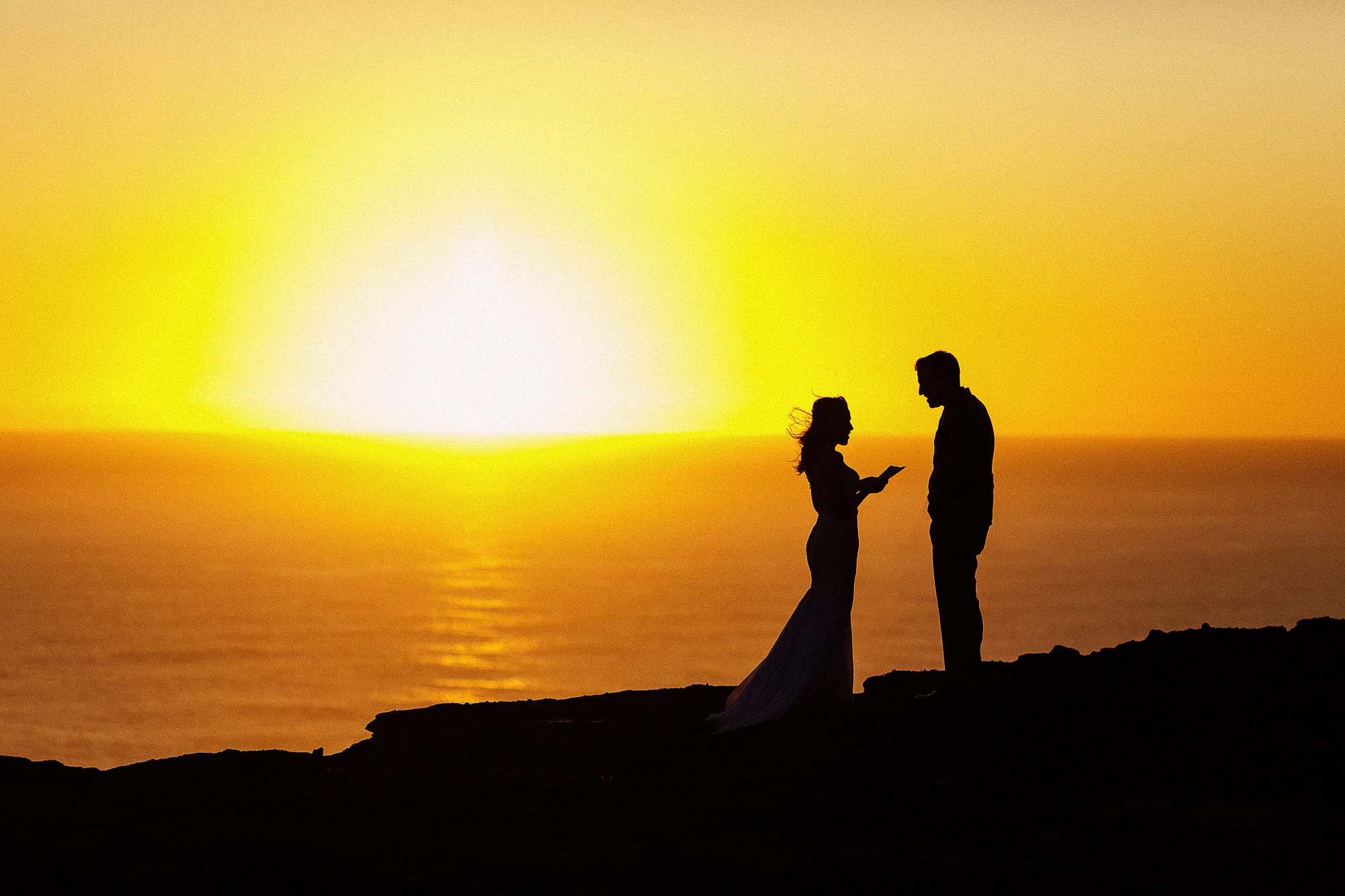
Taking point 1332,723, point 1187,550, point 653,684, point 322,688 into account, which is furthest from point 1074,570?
point 1332,723

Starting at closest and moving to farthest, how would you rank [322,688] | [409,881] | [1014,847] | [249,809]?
[409,881] < [1014,847] < [249,809] < [322,688]

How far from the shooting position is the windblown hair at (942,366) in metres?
11.1

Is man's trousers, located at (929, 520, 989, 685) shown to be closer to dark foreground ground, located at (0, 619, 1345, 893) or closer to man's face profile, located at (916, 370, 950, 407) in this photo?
dark foreground ground, located at (0, 619, 1345, 893)

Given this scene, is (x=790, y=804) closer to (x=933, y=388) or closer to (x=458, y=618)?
(x=933, y=388)

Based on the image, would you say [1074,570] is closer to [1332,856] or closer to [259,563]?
[259,563]

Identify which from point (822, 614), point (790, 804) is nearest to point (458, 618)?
point (822, 614)

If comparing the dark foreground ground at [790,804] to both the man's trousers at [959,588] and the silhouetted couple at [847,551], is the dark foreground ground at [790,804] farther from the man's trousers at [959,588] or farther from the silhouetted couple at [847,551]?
the man's trousers at [959,588]

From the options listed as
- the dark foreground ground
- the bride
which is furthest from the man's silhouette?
the dark foreground ground

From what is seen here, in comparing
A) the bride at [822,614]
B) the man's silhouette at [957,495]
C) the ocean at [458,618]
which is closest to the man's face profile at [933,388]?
the man's silhouette at [957,495]

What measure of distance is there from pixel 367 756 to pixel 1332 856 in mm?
7923

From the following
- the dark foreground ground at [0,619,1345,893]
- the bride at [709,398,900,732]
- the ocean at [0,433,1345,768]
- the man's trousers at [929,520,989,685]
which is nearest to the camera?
the dark foreground ground at [0,619,1345,893]

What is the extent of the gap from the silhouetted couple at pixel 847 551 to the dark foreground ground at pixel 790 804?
318 mm

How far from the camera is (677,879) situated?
7234mm

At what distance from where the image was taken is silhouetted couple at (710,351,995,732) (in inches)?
437
